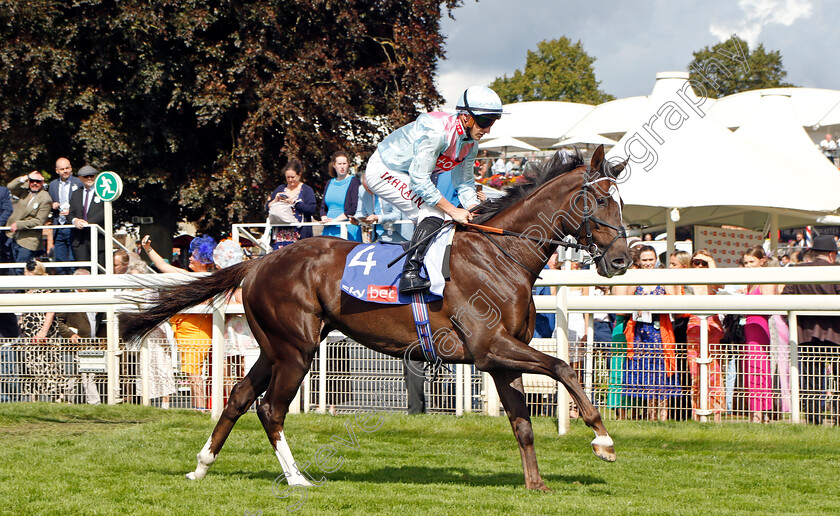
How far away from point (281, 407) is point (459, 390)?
219cm

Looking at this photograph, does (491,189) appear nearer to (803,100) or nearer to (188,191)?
(188,191)

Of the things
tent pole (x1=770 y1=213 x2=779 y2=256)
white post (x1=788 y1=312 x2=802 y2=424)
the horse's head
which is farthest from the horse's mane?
tent pole (x1=770 y1=213 x2=779 y2=256)

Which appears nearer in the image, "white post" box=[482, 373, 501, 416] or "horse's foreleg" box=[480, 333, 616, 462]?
"horse's foreleg" box=[480, 333, 616, 462]

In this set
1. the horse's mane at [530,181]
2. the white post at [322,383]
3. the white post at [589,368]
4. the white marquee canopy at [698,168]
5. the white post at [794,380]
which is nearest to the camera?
the horse's mane at [530,181]

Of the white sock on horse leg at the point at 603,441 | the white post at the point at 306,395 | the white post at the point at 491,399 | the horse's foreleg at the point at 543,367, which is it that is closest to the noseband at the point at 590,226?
the horse's foreleg at the point at 543,367

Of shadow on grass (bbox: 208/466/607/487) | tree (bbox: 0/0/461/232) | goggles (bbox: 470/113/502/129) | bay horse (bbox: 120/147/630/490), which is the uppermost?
tree (bbox: 0/0/461/232)

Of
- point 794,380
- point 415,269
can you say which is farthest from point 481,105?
point 794,380

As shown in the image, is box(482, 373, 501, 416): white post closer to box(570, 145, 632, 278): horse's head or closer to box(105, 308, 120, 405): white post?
box(570, 145, 632, 278): horse's head

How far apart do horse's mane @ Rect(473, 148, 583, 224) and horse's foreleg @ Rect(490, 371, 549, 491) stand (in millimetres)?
871

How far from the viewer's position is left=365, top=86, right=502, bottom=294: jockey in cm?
503

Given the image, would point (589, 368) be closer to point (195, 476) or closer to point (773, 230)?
point (195, 476)

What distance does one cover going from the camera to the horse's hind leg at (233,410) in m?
5.03

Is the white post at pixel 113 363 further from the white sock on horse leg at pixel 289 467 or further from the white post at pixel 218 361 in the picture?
the white sock on horse leg at pixel 289 467

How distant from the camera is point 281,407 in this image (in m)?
5.08
